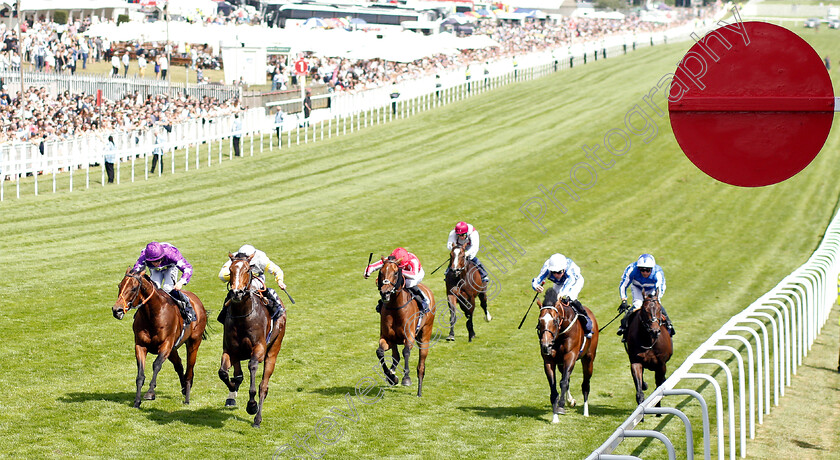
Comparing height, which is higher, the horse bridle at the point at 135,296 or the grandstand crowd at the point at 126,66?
the grandstand crowd at the point at 126,66

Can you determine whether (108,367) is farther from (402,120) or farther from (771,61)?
(402,120)

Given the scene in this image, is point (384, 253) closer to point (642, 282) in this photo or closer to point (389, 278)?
point (389, 278)

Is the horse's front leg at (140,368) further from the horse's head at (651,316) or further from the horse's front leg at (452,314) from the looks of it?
the horse's front leg at (452,314)

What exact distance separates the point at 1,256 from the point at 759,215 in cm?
2061

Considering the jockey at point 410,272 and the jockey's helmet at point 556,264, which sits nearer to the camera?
the jockey's helmet at point 556,264

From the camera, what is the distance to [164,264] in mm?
11125

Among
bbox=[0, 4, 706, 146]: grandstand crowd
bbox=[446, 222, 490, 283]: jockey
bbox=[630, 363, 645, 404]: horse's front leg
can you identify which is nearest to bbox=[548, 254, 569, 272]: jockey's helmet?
bbox=[630, 363, 645, 404]: horse's front leg

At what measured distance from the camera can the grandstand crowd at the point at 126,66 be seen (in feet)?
98.2

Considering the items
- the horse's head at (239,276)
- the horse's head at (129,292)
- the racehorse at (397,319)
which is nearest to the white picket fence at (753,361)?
the racehorse at (397,319)

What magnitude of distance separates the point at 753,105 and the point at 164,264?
843cm

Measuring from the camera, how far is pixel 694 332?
Result: 17312mm

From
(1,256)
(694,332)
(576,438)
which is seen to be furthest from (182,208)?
(576,438)

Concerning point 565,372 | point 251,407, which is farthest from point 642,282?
point 251,407

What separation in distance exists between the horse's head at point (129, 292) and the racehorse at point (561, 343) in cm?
412
